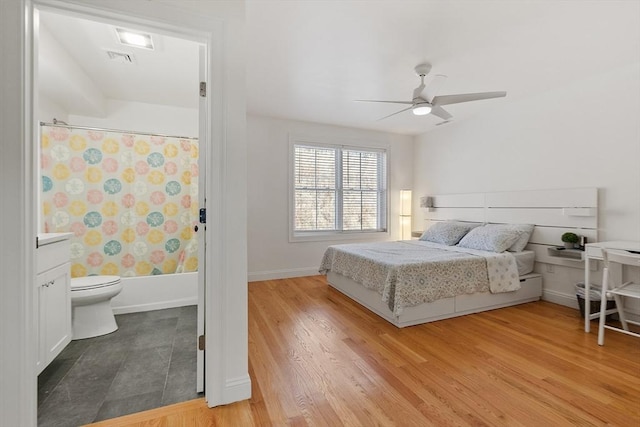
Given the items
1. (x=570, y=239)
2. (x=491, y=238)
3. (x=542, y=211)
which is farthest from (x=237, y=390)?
(x=542, y=211)

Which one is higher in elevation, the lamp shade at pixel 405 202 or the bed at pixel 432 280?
the lamp shade at pixel 405 202

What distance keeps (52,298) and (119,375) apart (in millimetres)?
699

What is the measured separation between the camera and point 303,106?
395 centimetres

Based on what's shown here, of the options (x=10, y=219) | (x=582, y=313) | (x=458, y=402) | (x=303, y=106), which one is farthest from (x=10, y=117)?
(x=582, y=313)

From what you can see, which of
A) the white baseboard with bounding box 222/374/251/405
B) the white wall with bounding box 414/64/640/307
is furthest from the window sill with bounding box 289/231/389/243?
the white baseboard with bounding box 222/374/251/405

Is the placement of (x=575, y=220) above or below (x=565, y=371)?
above

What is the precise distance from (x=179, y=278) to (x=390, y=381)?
8.21ft

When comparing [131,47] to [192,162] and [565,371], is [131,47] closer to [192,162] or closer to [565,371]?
[192,162]

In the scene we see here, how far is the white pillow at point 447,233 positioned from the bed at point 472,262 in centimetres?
2

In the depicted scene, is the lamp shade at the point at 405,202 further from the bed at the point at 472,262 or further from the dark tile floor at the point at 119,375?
the dark tile floor at the point at 119,375

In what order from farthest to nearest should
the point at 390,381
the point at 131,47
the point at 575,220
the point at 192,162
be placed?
the point at 192,162 < the point at 575,220 < the point at 131,47 < the point at 390,381

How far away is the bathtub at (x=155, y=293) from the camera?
9.96ft

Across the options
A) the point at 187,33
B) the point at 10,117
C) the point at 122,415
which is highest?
the point at 187,33

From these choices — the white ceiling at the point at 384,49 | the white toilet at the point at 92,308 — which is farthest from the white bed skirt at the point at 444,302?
the white toilet at the point at 92,308
